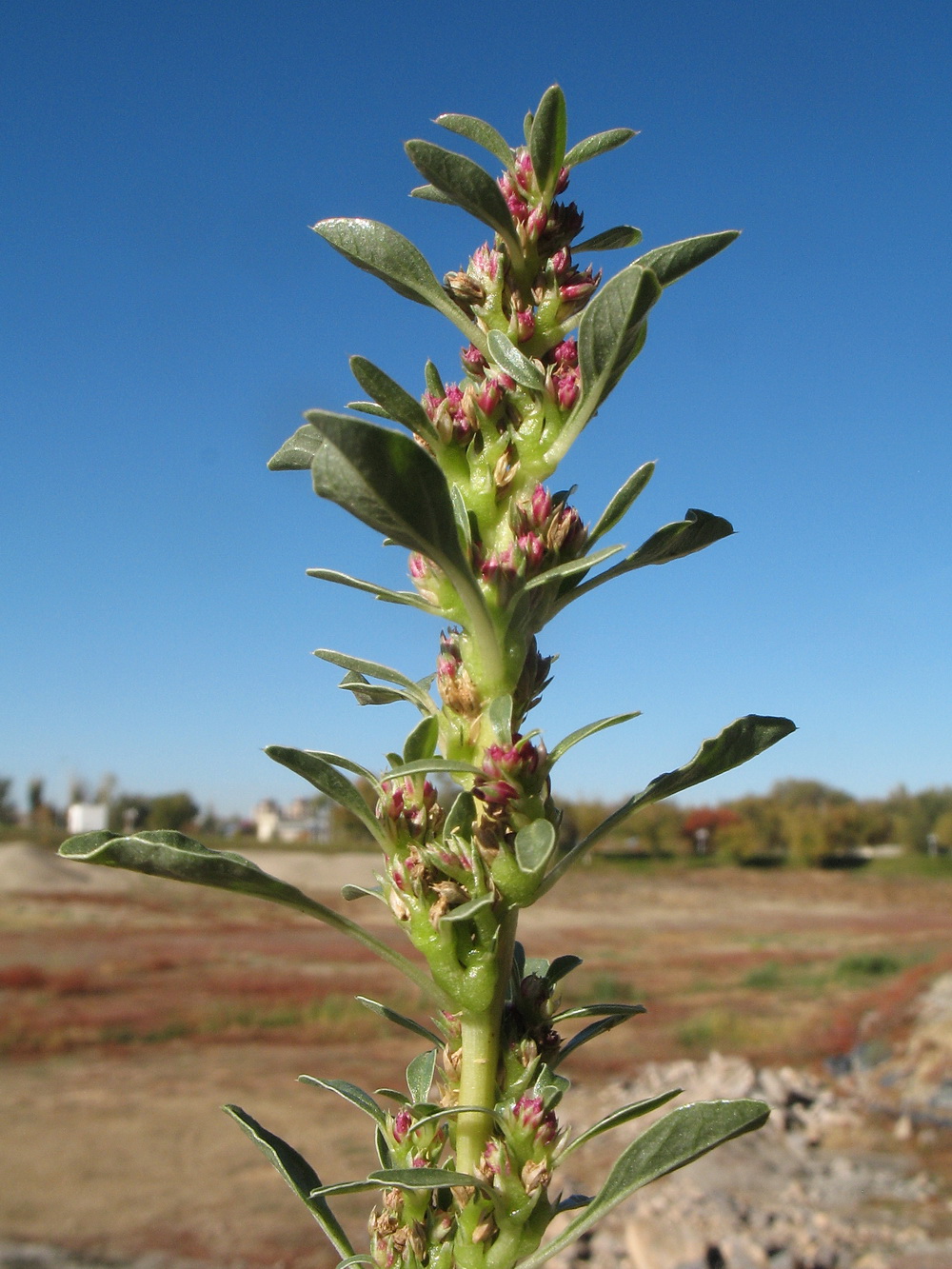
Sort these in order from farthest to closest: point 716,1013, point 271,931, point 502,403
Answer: point 271,931
point 716,1013
point 502,403

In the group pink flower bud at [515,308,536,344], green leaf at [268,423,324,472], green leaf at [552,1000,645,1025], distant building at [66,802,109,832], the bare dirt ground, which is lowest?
the bare dirt ground

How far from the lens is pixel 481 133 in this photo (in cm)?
113

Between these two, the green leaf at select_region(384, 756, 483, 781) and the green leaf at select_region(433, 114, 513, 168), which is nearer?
the green leaf at select_region(384, 756, 483, 781)

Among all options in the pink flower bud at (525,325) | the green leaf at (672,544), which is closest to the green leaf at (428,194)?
the pink flower bud at (525,325)

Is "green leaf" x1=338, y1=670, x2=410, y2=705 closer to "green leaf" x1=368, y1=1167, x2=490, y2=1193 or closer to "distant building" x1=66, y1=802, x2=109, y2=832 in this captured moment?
"green leaf" x1=368, y1=1167, x2=490, y2=1193

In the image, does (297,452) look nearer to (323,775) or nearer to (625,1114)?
(323,775)

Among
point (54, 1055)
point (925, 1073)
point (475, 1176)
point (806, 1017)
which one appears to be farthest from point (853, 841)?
point (475, 1176)

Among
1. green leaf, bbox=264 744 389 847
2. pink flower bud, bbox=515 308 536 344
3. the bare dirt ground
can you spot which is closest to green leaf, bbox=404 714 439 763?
green leaf, bbox=264 744 389 847

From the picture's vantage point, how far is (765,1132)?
46.8 feet

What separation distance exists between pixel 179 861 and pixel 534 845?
1.18ft

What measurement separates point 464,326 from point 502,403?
0.11 metres

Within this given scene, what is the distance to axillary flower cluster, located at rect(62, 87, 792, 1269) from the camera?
93cm

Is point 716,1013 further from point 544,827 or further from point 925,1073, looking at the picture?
point 544,827

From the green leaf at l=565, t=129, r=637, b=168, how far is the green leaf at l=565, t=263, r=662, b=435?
346mm
